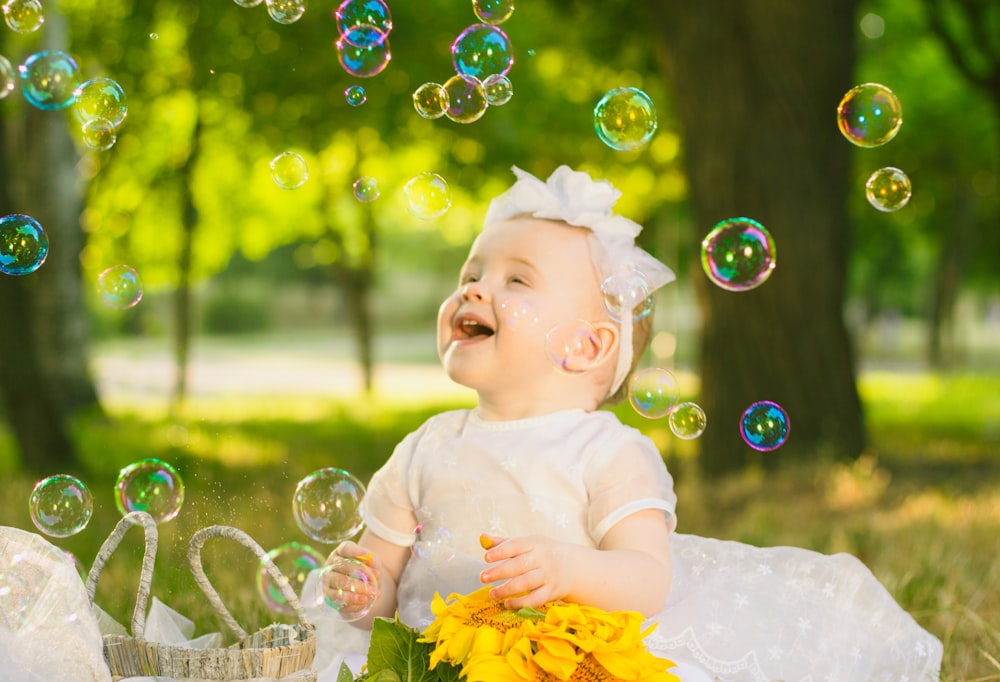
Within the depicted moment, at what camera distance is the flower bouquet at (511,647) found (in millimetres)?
1784

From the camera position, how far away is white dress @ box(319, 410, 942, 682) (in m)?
2.44

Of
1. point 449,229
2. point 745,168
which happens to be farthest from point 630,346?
point 449,229

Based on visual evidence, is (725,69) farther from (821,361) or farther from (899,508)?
(899,508)

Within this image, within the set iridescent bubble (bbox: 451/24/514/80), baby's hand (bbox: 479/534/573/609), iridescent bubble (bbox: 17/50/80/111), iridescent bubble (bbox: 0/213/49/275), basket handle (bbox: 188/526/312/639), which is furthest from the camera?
iridescent bubble (bbox: 17/50/80/111)

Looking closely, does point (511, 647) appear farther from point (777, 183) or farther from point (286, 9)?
point (777, 183)

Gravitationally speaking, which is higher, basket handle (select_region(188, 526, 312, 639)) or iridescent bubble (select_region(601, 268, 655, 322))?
iridescent bubble (select_region(601, 268, 655, 322))

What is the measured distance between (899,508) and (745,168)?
6.95ft

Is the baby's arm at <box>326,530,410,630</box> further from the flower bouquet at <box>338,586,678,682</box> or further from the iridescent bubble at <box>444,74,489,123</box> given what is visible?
the iridescent bubble at <box>444,74,489,123</box>

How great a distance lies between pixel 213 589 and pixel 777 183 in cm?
514

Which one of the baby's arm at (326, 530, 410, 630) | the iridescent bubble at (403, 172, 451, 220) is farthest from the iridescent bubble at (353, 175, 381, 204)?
the baby's arm at (326, 530, 410, 630)

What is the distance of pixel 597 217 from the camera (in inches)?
105

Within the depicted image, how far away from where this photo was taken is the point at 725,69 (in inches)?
263

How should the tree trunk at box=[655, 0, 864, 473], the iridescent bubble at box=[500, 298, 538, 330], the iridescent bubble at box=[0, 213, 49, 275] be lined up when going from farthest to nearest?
the tree trunk at box=[655, 0, 864, 473]
the iridescent bubble at box=[0, 213, 49, 275]
the iridescent bubble at box=[500, 298, 538, 330]

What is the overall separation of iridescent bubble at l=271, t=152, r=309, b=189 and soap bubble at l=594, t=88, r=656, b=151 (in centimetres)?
84
